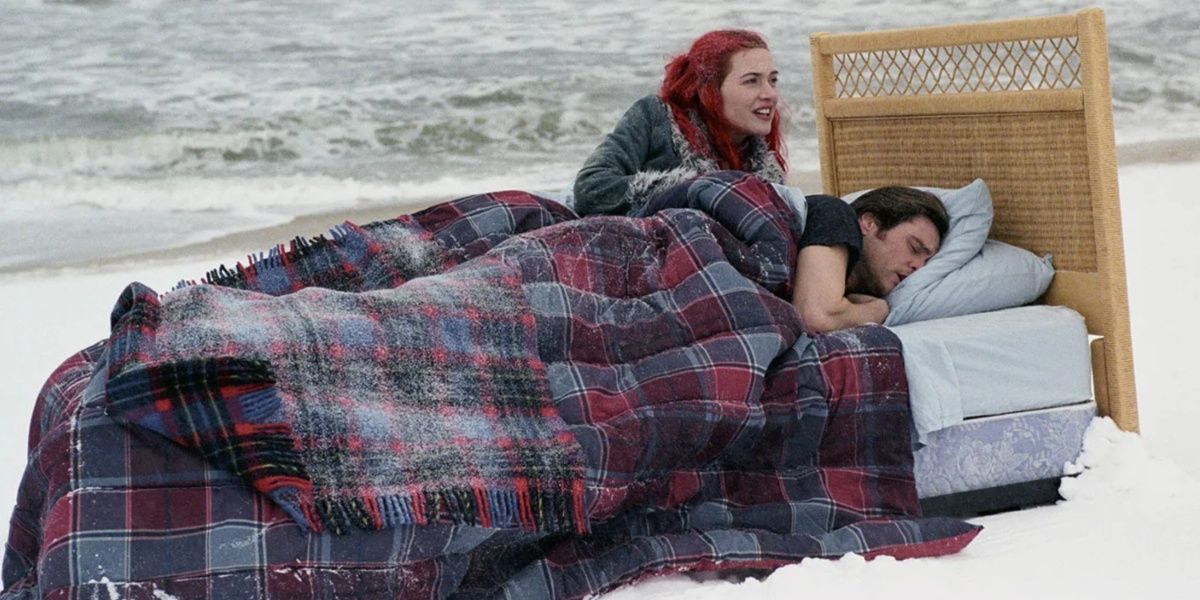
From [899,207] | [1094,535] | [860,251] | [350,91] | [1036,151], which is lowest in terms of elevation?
[1094,535]

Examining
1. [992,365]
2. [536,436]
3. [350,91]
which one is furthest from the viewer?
[350,91]

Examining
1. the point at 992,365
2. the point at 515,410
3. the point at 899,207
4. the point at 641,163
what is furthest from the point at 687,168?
the point at 515,410

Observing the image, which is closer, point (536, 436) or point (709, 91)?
point (536, 436)

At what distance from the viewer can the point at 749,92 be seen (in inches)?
138

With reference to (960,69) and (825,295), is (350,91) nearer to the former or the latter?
(960,69)

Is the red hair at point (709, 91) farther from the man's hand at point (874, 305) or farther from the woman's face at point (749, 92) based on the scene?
the man's hand at point (874, 305)

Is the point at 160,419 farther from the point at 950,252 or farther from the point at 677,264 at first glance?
the point at 950,252

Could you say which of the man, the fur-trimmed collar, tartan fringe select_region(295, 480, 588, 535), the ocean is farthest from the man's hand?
the ocean

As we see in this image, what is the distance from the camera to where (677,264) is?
2.77 m

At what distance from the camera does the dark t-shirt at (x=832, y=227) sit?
9.43ft

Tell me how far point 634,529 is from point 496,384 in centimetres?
36

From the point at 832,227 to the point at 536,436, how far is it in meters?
0.87

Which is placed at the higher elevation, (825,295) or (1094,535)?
(825,295)

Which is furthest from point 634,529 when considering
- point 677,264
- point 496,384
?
point 677,264
